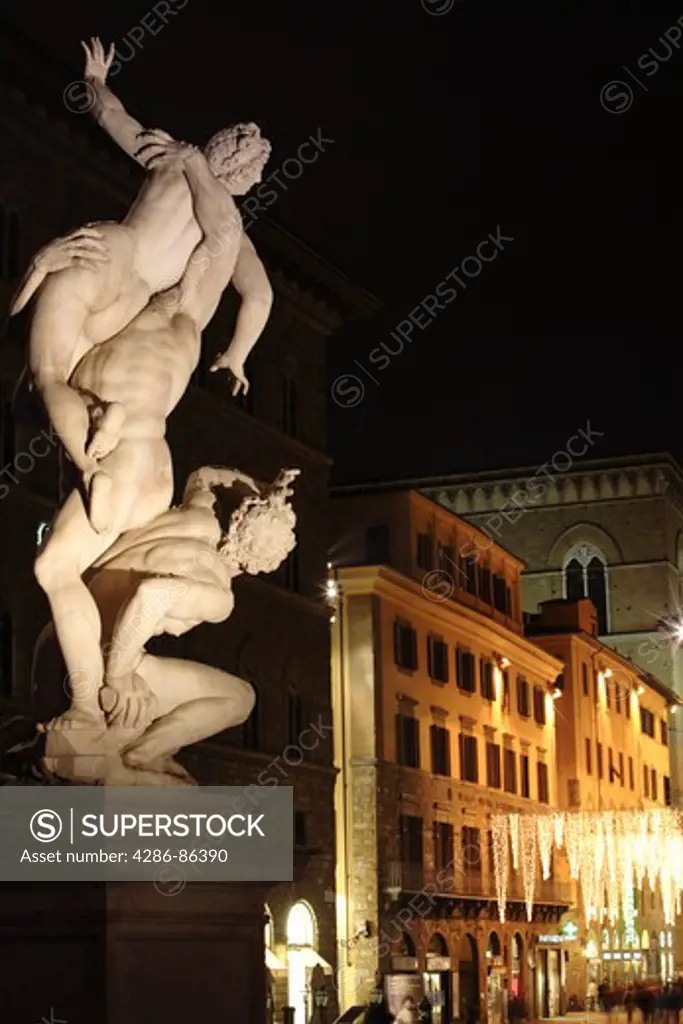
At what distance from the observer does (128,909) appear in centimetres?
757

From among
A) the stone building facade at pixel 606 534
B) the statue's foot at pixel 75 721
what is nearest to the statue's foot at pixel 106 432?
the statue's foot at pixel 75 721

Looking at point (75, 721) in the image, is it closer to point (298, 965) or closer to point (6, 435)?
point (6, 435)

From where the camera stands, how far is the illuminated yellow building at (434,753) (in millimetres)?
50594

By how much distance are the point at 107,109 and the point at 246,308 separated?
1103mm

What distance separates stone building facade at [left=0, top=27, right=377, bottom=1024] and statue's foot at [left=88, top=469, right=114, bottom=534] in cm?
2501

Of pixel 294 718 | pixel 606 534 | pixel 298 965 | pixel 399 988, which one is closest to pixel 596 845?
pixel 294 718

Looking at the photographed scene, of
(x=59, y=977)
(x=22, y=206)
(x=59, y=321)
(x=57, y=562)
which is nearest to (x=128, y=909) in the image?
(x=59, y=977)

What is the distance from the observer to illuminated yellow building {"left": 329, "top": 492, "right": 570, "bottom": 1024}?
50594 mm

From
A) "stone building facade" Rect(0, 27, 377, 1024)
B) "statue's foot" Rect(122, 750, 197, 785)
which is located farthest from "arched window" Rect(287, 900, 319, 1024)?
"statue's foot" Rect(122, 750, 197, 785)

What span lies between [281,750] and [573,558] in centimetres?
4494

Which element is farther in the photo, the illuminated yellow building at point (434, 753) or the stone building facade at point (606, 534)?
the stone building facade at point (606, 534)

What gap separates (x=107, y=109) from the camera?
28.9ft

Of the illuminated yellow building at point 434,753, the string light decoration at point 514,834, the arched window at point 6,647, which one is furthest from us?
the string light decoration at point 514,834

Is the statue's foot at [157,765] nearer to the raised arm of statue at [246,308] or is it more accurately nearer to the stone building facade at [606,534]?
the raised arm of statue at [246,308]
